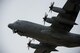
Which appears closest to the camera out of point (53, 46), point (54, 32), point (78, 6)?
point (78, 6)

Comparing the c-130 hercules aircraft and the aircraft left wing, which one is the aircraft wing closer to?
the c-130 hercules aircraft

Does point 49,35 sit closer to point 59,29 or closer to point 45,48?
point 59,29

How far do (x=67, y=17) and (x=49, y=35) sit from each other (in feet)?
11.1

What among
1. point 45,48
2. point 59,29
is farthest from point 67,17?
point 45,48

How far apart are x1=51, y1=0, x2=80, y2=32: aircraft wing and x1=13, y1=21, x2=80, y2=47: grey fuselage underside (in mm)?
863

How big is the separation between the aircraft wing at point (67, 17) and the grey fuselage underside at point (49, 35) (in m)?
0.86

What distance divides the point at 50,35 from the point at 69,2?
5.20 m

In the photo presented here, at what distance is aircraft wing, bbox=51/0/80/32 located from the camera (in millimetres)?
37469

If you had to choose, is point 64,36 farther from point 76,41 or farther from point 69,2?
point 69,2

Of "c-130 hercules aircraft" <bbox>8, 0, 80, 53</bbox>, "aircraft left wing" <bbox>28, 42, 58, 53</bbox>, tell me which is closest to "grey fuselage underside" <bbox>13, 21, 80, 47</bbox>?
"c-130 hercules aircraft" <bbox>8, 0, 80, 53</bbox>

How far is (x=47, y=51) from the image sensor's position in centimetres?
4450

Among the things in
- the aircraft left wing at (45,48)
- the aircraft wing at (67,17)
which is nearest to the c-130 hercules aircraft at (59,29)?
the aircraft wing at (67,17)

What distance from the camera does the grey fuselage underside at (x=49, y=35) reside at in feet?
128

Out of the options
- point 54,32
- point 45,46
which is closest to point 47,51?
point 45,46
